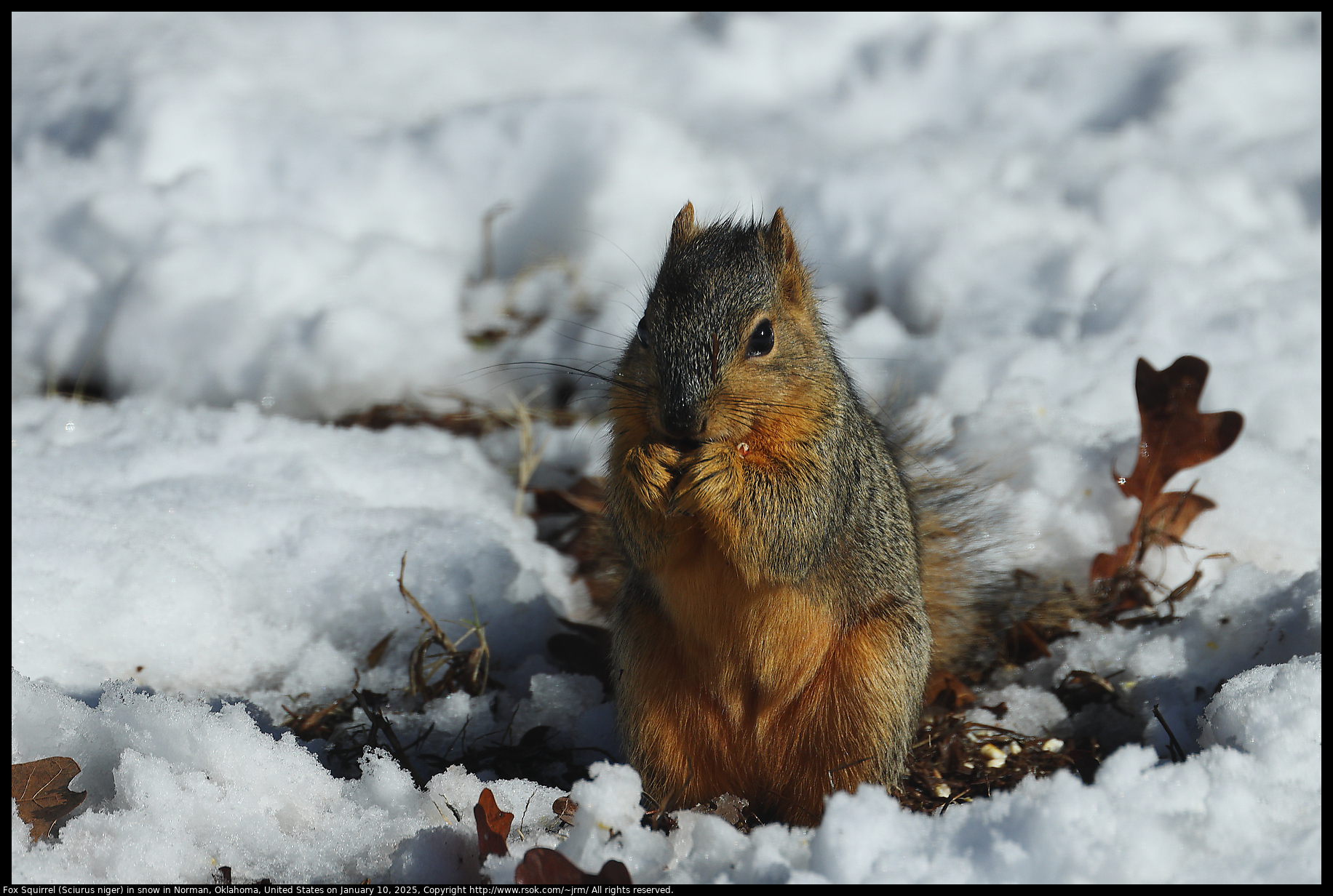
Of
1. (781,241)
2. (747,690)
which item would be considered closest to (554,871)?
(747,690)

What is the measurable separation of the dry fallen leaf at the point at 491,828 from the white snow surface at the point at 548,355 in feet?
0.20

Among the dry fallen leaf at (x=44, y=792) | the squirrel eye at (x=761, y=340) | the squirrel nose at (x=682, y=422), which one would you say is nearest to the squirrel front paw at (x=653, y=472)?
the squirrel nose at (x=682, y=422)

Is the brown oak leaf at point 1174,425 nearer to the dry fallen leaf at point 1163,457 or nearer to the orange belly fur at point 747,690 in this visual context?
the dry fallen leaf at point 1163,457

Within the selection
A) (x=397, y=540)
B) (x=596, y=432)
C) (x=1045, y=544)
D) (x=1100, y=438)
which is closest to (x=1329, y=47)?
(x=1100, y=438)

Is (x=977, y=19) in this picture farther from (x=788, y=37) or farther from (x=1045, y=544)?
(x=1045, y=544)

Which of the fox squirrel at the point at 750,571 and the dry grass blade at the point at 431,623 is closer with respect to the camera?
the fox squirrel at the point at 750,571

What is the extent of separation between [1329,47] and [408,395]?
4.53 metres

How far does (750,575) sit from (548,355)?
6.09 feet

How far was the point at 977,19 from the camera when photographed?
188 inches

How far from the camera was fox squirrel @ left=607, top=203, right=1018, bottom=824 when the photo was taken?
1725mm

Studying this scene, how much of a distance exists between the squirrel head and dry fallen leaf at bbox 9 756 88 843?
1140 mm

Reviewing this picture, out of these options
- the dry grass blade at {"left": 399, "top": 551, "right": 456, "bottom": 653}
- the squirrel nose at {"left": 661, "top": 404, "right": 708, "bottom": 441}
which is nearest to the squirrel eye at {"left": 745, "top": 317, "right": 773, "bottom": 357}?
the squirrel nose at {"left": 661, "top": 404, "right": 708, "bottom": 441}

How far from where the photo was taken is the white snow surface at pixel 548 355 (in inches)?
58.0

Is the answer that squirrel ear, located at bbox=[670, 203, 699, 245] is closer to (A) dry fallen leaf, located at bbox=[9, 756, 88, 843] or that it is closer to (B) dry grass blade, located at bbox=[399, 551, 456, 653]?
(B) dry grass blade, located at bbox=[399, 551, 456, 653]
